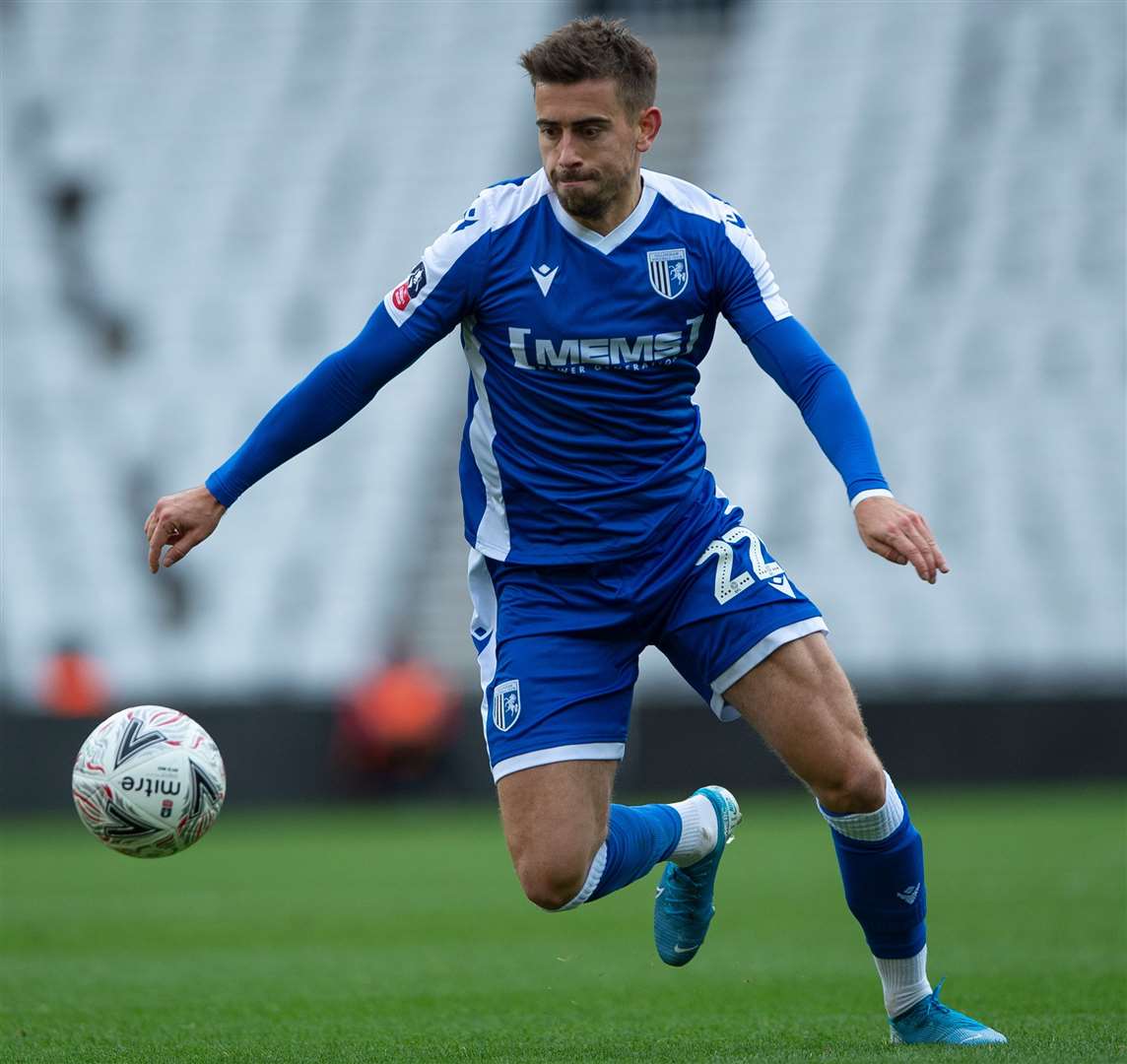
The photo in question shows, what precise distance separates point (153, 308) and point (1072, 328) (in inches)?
374

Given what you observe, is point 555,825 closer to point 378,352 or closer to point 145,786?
point 145,786

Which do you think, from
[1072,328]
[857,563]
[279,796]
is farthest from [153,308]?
[1072,328]

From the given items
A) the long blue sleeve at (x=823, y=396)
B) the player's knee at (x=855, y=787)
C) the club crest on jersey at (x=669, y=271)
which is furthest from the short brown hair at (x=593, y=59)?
the player's knee at (x=855, y=787)

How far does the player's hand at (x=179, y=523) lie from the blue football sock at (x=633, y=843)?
1344 millimetres

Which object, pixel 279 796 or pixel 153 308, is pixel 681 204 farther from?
pixel 153 308

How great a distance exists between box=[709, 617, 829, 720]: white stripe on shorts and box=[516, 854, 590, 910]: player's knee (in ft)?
1.87

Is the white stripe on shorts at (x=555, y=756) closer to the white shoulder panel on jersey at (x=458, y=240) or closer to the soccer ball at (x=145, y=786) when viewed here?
the soccer ball at (x=145, y=786)

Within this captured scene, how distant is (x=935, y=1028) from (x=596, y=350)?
199 cm

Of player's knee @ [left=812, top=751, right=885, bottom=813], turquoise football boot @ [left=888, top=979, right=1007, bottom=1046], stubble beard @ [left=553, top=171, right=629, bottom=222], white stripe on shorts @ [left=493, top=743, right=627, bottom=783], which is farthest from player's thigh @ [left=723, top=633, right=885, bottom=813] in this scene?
stubble beard @ [left=553, top=171, right=629, bottom=222]

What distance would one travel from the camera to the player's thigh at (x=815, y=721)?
190 inches

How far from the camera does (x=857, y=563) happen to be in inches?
725

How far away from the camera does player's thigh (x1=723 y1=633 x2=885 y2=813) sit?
4.82 meters

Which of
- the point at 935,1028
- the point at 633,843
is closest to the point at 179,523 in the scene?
the point at 633,843

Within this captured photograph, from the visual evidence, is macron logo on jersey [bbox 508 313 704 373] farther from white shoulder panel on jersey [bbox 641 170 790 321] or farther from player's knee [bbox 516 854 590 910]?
player's knee [bbox 516 854 590 910]
